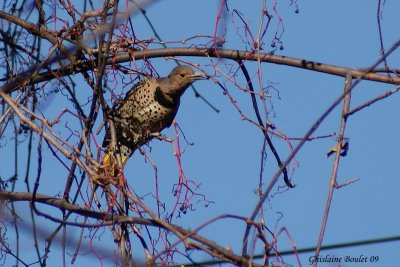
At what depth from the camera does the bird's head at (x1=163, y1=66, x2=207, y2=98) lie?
5191 mm

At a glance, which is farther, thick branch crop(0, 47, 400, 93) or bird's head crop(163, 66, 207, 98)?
bird's head crop(163, 66, 207, 98)

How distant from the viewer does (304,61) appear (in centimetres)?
343

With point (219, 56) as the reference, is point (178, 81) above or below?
above

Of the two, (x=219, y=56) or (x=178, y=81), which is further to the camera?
(x=178, y=81)

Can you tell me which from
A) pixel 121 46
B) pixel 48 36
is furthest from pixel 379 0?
pixel 48 36

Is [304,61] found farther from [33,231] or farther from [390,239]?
[33,231]

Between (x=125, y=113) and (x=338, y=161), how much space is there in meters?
2.12

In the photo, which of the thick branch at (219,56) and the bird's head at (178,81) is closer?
the thick branch at (219,56)

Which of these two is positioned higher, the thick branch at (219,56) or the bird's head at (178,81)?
the bird's head at (178,81)

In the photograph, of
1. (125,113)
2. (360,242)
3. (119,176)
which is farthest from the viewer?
(125,113)

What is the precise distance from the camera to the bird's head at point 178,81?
17.0 ft

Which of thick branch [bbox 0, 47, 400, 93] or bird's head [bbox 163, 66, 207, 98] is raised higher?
bird's head [bbox 163, 66, 207, 98]

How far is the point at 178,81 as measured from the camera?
17.2ft

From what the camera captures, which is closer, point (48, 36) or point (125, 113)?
point (48, 36)
